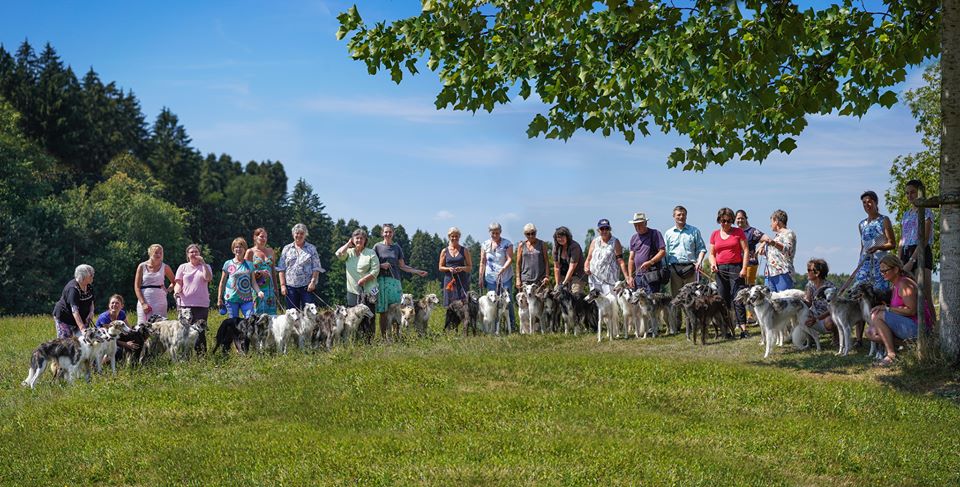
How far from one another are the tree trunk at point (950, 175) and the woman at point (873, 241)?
109 centimetres

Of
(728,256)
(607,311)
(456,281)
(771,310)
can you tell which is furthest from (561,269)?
(771,310)

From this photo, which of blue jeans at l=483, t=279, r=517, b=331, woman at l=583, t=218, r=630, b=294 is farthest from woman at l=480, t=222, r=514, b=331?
woman at l=583, t=218, r=630, b=294

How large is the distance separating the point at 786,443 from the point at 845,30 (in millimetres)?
8781

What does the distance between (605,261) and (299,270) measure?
6.79 meters

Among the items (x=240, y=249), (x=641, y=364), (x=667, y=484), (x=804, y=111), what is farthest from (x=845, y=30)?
(x=240, y=249)

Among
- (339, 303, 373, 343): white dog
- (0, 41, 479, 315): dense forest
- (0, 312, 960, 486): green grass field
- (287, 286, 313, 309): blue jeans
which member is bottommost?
(0, 312, 960, 486): green grass field

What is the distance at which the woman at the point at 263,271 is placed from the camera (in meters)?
18.4

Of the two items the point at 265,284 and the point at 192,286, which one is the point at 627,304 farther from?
the point at 192,286

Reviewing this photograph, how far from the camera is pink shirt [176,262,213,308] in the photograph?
18.1 m

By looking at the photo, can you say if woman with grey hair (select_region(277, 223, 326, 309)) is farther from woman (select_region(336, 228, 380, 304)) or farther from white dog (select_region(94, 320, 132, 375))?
white dog (select_region(94, 320, 132, 375))

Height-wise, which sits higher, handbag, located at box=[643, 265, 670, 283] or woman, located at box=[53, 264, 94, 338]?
handbag, located at box=[643, 265, 670, 283]

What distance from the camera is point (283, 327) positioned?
17578mm

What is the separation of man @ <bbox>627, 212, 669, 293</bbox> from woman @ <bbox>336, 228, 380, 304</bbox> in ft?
18.9

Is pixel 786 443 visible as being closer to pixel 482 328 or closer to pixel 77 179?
pixel 482 328
